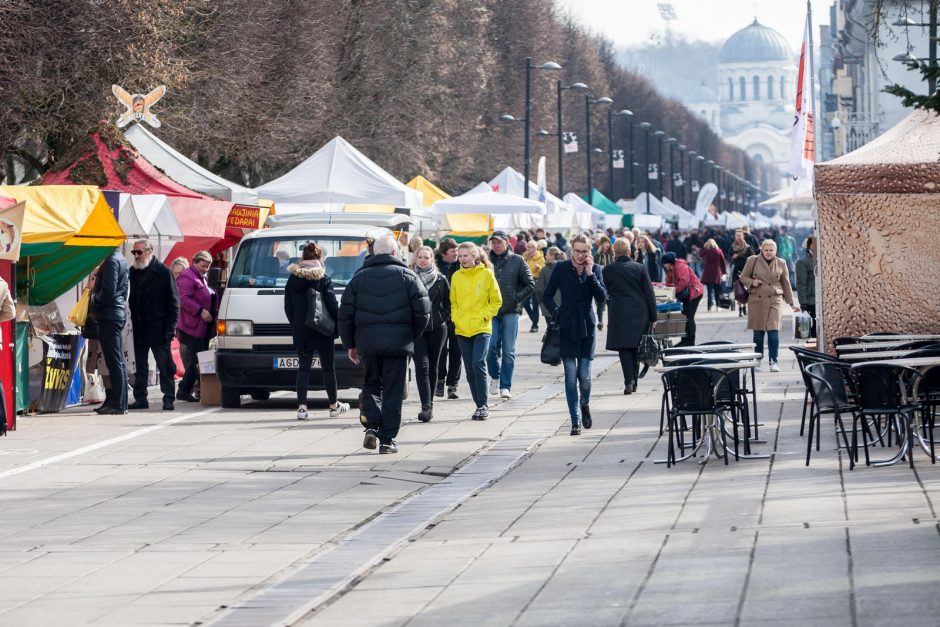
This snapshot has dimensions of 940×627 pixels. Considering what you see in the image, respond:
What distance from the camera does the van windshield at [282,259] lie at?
1708cm

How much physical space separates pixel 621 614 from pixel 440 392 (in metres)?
11.4

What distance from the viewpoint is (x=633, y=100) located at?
9838 cm

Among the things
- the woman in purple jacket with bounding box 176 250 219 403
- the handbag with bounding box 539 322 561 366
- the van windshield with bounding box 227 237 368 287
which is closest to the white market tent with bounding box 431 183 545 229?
the woman in purple jacket with bounding box 176 250 219 403

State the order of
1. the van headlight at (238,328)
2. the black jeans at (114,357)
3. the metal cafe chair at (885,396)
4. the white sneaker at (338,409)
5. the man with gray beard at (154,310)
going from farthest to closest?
the man with gray beard at (154,310) < the van headlight at (238,328) < the black jeans at (114,357) < the white sneaker at (338,409) < the metal cafe chair at (885,396)

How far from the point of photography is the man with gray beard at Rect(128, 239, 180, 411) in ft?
55.5

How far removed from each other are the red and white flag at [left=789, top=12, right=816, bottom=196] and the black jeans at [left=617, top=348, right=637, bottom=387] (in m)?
2.26

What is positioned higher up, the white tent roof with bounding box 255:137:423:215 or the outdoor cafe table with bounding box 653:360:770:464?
the white tent roof with bounding box 255:137:423:215

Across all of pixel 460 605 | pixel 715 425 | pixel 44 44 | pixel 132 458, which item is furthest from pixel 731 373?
pixel 44 44

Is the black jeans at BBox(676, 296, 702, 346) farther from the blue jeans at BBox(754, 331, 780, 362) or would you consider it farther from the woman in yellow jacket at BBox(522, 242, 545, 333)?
the woman in yellow jacket at BBox(522, 242, 545, 333)

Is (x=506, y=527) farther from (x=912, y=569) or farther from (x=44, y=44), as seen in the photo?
(x=44, y=44)

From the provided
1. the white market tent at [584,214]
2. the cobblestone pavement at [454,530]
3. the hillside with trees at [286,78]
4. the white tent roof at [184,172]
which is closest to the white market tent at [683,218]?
the hillside with trees at [286,78]

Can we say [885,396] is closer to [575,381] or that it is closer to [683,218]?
[575,381]

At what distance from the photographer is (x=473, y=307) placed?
52.4 ft

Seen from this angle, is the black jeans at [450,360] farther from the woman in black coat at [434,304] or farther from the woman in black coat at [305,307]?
the woman in black coat at [305,307]
